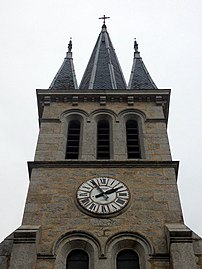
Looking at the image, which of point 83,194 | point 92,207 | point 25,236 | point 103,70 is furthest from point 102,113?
point 25,236

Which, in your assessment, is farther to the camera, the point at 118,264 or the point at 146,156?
the point at 146,156

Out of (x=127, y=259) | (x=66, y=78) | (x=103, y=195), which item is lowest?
(x=127, y=259)

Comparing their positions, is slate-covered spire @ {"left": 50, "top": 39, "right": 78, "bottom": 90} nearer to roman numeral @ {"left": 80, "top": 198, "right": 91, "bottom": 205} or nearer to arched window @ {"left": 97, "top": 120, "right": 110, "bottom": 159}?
arched window @ {"left": 97, "top": 120, "right": 110, "bottom": 159}

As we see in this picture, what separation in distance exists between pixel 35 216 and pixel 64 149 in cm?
429

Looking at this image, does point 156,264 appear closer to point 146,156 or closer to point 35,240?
point 35,240

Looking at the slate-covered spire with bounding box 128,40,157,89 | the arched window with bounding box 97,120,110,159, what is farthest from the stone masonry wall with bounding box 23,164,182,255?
the slate-covered spire with bounding box 128,40,157,89

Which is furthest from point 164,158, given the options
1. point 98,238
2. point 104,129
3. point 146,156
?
point 98,238

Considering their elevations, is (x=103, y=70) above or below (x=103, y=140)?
above

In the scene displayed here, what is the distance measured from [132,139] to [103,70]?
7647mm

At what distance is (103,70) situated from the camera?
28609 millimetres

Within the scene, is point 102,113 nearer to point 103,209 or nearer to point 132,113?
point 132,113

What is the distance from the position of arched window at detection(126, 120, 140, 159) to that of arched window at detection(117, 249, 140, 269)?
5184 millimetres

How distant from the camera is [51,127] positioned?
864 inches

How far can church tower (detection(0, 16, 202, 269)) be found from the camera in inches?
618
